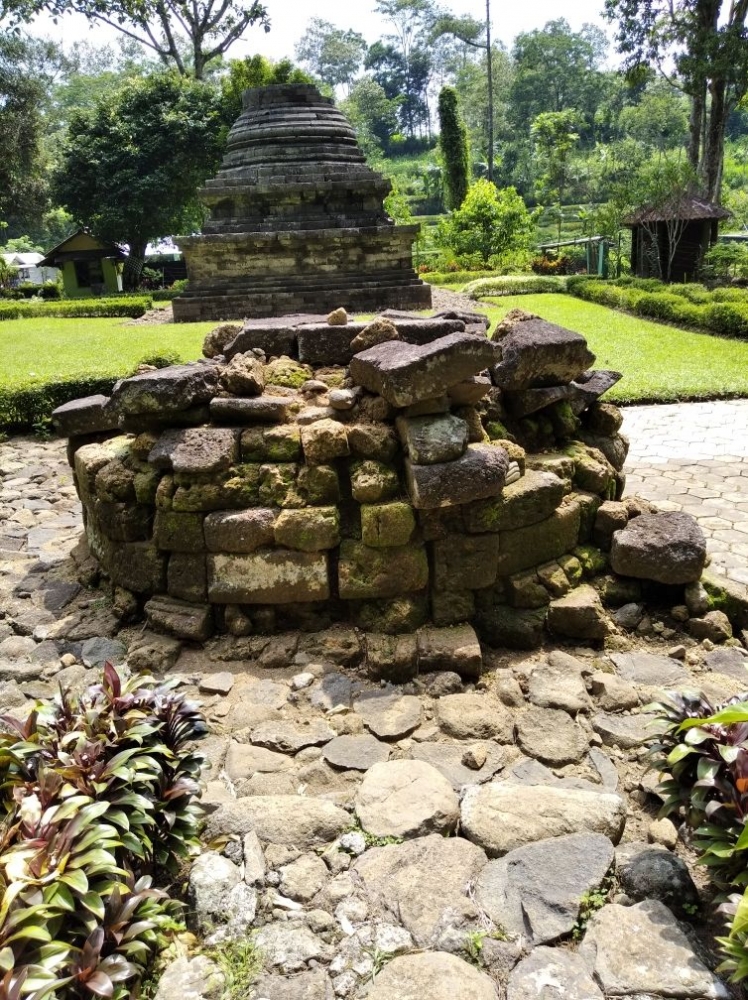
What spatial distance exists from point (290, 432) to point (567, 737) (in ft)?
6.90

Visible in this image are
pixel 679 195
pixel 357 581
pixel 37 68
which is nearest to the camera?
pixel 357 581

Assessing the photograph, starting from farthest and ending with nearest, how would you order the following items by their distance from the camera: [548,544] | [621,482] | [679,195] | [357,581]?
[679,195], [621,482], [548,544], [357,581]

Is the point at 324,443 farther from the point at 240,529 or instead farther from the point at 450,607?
the point at 450,607

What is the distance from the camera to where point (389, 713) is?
3.42m

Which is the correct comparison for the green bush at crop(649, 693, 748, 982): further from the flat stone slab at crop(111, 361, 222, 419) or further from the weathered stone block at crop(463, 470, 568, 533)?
the flat stone slab at crop(111, 361, 222, 419)

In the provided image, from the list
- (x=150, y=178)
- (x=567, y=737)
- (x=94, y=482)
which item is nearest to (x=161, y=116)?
(x=150, y=178)

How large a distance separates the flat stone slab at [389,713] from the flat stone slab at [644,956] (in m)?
1.25

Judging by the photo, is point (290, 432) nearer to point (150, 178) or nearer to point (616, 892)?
point (616, 892)

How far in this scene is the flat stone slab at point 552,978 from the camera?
77.7 inches

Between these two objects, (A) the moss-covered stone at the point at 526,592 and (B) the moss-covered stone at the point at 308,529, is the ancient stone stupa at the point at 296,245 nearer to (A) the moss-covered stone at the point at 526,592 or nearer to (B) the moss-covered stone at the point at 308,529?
(B) the moss-covered stone at the point at 308,529

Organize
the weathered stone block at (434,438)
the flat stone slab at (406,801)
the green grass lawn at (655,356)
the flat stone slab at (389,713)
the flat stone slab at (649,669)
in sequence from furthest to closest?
the green grass lawn at (655,356), the weathered stone block at (434,438), the flat stone slab at (649,669), the flat stone slab at (389,713), the flat stone slab at (406,801)

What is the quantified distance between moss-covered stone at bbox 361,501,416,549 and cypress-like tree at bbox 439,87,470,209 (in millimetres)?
34051

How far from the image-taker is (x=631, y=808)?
2.80 m

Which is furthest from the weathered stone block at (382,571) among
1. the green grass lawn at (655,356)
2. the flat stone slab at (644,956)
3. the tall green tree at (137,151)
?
the tall green tree at (137,151)
